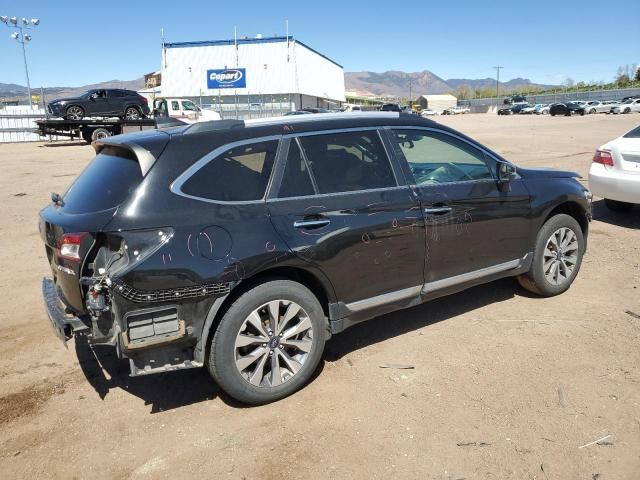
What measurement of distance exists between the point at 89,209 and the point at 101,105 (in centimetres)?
2618

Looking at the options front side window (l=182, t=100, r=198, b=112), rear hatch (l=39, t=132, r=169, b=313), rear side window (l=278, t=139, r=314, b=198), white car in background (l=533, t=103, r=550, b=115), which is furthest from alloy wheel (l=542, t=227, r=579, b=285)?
white car in background (l=533, t=103, r=550, b=115)

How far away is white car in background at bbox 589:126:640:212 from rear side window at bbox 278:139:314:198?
5.47 metres

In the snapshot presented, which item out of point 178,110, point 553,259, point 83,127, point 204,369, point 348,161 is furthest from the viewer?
point 178,110

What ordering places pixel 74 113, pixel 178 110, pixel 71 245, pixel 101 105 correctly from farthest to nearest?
pixel 178 110
pixel 101 105
pixel 74 113
pixel 71 245

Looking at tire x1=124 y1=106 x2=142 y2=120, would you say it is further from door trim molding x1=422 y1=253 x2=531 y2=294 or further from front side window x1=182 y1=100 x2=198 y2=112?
door trim molding x1=422 y1=253 x2=531 y2=294

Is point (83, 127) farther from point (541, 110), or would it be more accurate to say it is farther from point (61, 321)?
point (541, 110)

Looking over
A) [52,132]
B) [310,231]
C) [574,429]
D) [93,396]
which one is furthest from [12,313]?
[52,132]

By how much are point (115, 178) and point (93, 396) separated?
152 centimetres

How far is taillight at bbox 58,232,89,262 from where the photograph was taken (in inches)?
117

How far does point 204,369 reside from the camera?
12.7ft

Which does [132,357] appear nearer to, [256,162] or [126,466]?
[126,466]

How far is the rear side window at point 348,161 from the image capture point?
3551 millimetres

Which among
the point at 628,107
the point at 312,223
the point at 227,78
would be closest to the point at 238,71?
the point at 227,78

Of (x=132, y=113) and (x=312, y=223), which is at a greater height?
(x=132, y=113)
